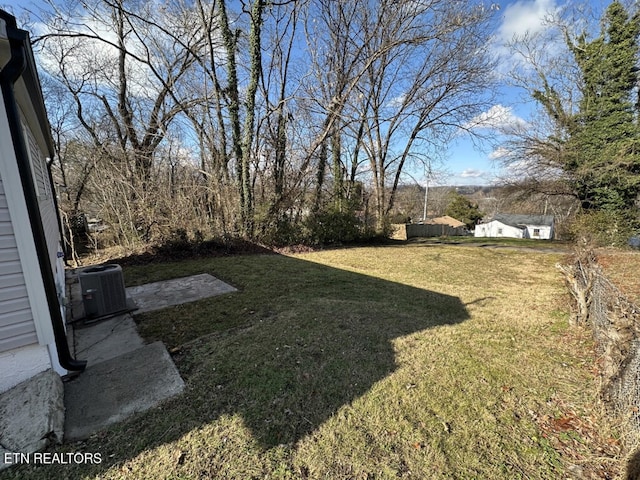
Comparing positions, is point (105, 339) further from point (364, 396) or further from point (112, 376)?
point (364, 396)

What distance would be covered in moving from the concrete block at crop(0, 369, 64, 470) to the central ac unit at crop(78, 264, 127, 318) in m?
1.50

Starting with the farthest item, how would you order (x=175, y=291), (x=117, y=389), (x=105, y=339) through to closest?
(x=175, y=291) → (x=105, y=339) → (x=117, y=389)

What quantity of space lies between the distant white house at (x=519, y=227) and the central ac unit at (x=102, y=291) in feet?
127

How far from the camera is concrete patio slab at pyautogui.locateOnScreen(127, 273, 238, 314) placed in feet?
12.8

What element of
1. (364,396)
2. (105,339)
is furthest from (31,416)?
(364,396)

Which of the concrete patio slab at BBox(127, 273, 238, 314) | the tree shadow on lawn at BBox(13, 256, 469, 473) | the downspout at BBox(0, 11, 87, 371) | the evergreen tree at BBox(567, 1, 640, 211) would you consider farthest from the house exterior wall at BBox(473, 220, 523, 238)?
the downspout at BBox(0, 11, 87, 371)

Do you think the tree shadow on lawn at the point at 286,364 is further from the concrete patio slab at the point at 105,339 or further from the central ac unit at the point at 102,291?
the central ac unit at the point at 102,291

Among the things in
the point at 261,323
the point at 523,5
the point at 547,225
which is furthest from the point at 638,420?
the point at 547,225

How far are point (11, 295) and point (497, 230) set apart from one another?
143 ft

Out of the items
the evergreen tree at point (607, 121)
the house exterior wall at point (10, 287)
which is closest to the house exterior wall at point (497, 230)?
the evergreen tree at point (607, 121)

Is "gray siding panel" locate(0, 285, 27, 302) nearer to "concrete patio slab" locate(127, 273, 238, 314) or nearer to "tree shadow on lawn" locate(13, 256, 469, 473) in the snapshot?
"tree shadow on lawn" locate(13, 256, 469, 473)

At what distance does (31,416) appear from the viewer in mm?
1689

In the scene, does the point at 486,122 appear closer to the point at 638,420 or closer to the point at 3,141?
the point at 638,420

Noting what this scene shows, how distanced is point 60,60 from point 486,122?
17.0 meters
